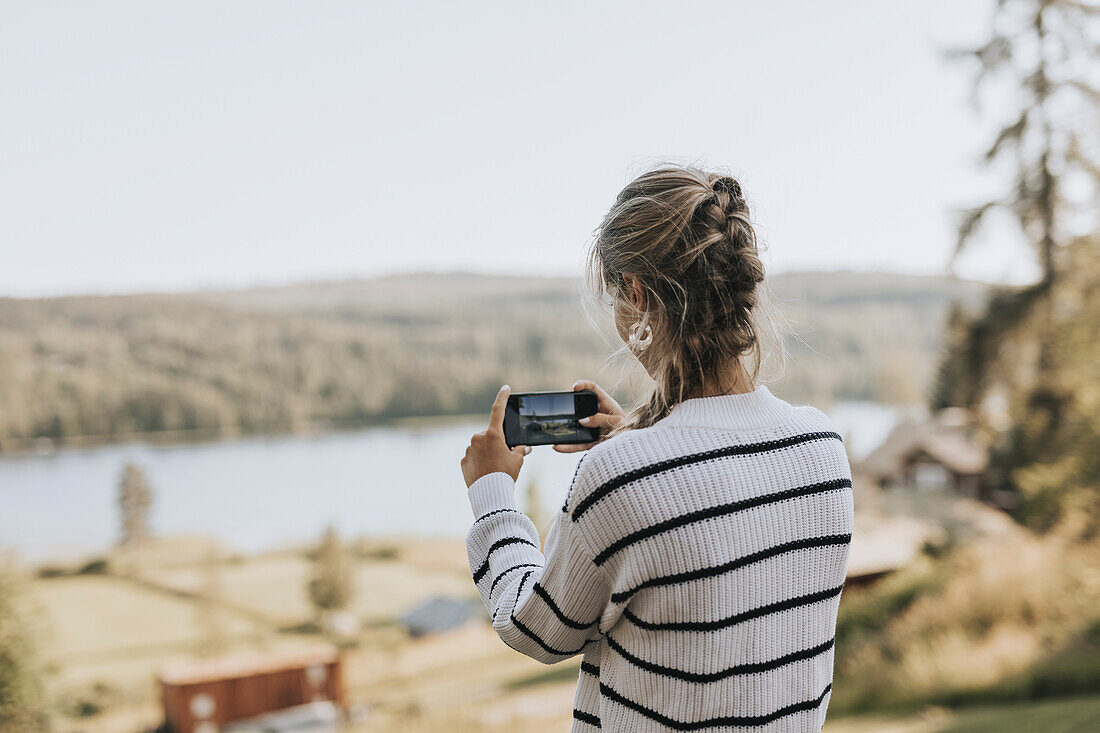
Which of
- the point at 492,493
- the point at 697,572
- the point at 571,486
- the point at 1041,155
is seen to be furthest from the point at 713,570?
the point at 1041,155

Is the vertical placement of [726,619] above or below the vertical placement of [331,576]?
above

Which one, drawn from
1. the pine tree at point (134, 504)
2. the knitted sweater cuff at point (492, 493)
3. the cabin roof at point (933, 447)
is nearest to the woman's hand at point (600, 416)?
the knitted sweater cuff at point (492, 493)

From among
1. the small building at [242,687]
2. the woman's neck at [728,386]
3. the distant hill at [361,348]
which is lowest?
the small building at [242,687]

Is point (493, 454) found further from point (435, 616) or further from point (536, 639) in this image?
point (435, 616)

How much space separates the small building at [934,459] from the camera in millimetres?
6570

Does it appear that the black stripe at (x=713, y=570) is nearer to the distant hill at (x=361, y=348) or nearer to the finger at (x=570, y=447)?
the finger at (x=570, y=447)

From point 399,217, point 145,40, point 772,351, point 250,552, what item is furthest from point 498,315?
point 772,351

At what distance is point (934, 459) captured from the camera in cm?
733

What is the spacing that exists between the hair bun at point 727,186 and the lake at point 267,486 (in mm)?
5393

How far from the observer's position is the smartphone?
2.65ft

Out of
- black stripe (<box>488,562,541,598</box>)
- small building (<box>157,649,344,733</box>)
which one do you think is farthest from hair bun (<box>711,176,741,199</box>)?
small building (<box>157,649,344,733</box>)

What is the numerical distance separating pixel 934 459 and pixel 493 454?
295 inches

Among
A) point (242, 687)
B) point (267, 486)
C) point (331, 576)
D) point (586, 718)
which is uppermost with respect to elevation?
point (586, 718)

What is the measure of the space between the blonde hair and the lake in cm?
538
